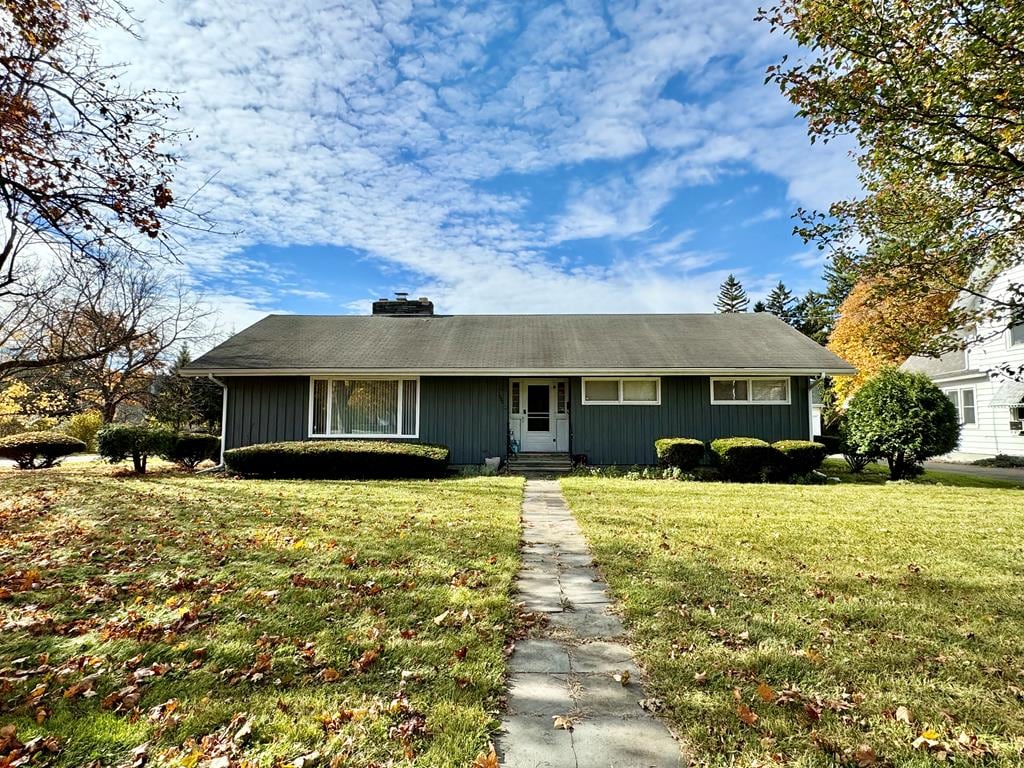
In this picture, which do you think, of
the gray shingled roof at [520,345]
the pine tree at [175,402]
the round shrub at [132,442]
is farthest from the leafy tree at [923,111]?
the pine tree at [175,402]

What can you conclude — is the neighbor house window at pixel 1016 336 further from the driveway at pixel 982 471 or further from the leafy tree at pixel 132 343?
the leafy tree at pixel 132 343

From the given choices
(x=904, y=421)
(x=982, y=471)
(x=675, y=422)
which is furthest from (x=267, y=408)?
(x=982, y=471)

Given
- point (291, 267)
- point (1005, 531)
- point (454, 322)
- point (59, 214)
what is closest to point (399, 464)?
point (454, 322)

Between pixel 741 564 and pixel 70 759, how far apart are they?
517cm

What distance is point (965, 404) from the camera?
1950 cm

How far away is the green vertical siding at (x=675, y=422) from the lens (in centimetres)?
1378

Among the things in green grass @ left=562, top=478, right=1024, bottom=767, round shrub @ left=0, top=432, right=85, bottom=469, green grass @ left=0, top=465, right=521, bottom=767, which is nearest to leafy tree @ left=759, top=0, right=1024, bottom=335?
green grass @ left=562, top=478, right=1024, bottom=767

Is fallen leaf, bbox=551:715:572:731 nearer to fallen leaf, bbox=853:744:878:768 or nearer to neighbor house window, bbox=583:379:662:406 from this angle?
fallen leaf, bbox=853:744:878:768

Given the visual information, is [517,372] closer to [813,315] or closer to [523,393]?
[523,393]

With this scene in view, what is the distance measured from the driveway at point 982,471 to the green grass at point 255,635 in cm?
1433

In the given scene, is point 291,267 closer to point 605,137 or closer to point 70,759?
point 605,137

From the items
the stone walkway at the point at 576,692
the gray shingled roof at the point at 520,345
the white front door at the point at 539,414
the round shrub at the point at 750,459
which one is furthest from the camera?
the white front door at the point at 539,414

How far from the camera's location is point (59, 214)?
16.4 ft

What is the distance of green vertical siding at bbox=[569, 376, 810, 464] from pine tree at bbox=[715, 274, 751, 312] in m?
45.0
